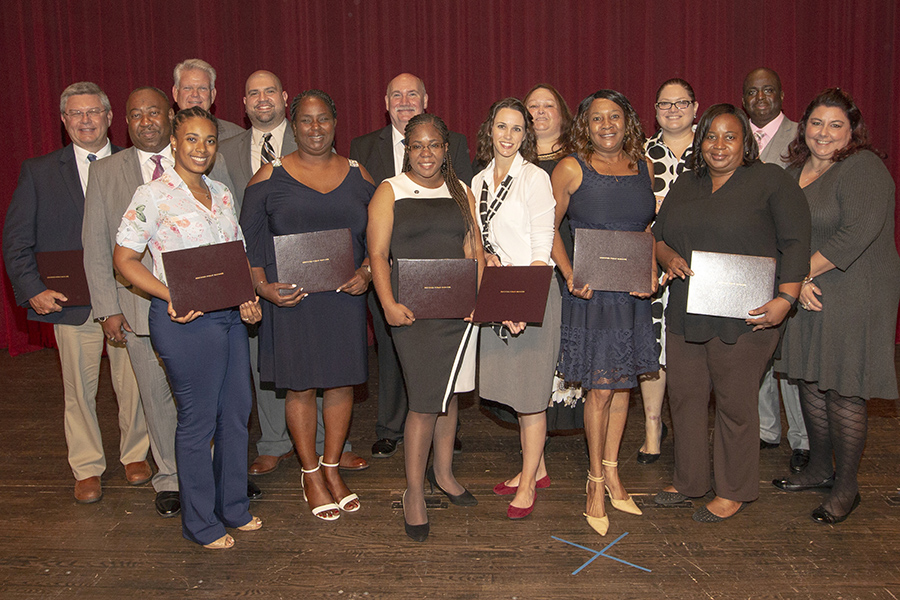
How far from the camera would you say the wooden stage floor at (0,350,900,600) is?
8.34 ft

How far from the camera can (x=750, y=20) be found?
6.12 meters

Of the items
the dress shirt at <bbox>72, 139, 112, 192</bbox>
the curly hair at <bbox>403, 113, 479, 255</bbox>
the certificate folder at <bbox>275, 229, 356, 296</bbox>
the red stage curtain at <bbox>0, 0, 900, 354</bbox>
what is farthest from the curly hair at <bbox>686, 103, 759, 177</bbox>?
the red stage curtain at <bbox>0, 0, 900, 354</bbox>

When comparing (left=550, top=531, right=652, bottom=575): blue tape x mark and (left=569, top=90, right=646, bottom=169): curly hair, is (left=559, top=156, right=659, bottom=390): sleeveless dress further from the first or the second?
(left=550, top=531, right=652, bottom=575): blue tape x mark

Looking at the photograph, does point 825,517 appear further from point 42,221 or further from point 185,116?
point 42,221

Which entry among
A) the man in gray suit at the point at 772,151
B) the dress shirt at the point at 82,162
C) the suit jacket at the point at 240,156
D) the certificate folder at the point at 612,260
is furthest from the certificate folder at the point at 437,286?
the man in gray suit at the point at 772,151

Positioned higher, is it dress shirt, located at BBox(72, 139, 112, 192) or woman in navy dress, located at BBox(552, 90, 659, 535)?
dress shirt, located at BBox(72, 139, 112, 192)

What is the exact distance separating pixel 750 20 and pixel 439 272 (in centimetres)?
499

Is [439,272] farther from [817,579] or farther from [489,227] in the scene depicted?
[817,579]

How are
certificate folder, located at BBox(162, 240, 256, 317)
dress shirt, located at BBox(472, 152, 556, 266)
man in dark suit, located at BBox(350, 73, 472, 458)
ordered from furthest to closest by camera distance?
1. man in dark suit, located at BBox(350, 73, 472, 458)
2. dress shirt, located at BBox(472, 152, 556, 266)
3. certificate folder, located at BBox(162, 240, 256, 317)

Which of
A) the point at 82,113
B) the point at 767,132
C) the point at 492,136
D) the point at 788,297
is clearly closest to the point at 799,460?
the point at 788,297

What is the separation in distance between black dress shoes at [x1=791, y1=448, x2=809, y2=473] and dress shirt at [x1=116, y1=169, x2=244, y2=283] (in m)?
3.02

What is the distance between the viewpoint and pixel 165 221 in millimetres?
2584

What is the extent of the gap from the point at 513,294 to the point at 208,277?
117 centimetres

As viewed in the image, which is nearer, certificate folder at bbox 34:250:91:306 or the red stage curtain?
certificate folder at bbox 34:250:91:306
